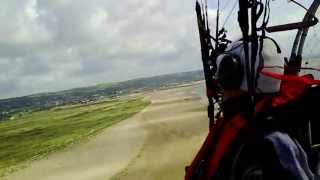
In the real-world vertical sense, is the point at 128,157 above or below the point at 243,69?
below

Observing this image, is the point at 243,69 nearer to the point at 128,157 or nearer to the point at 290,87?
the point at 290,87

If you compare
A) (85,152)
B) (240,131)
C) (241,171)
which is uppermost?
(240,131)

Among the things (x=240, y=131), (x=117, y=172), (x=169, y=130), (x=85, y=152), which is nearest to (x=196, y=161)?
(x=240, y=131)

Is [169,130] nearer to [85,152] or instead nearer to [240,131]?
[85,152]

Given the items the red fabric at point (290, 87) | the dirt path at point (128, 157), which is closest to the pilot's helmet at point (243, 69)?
the red fabric at point (290, 87)

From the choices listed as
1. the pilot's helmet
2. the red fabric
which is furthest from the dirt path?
the red fabric

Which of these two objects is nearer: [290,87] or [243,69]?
[290,87]

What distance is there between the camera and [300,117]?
10.0ft

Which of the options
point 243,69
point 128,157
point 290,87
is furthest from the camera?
point 128,157

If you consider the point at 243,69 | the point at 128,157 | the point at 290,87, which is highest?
the point at 243,69

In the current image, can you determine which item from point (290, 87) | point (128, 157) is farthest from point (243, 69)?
point (128, 157)

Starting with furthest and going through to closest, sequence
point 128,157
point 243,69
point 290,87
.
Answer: point 128,157 < point 243,69 < point 290,87

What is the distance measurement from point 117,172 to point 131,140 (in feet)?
52.3

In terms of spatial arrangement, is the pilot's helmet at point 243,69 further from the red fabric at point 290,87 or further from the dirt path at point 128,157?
the dirt path at point 128,157
